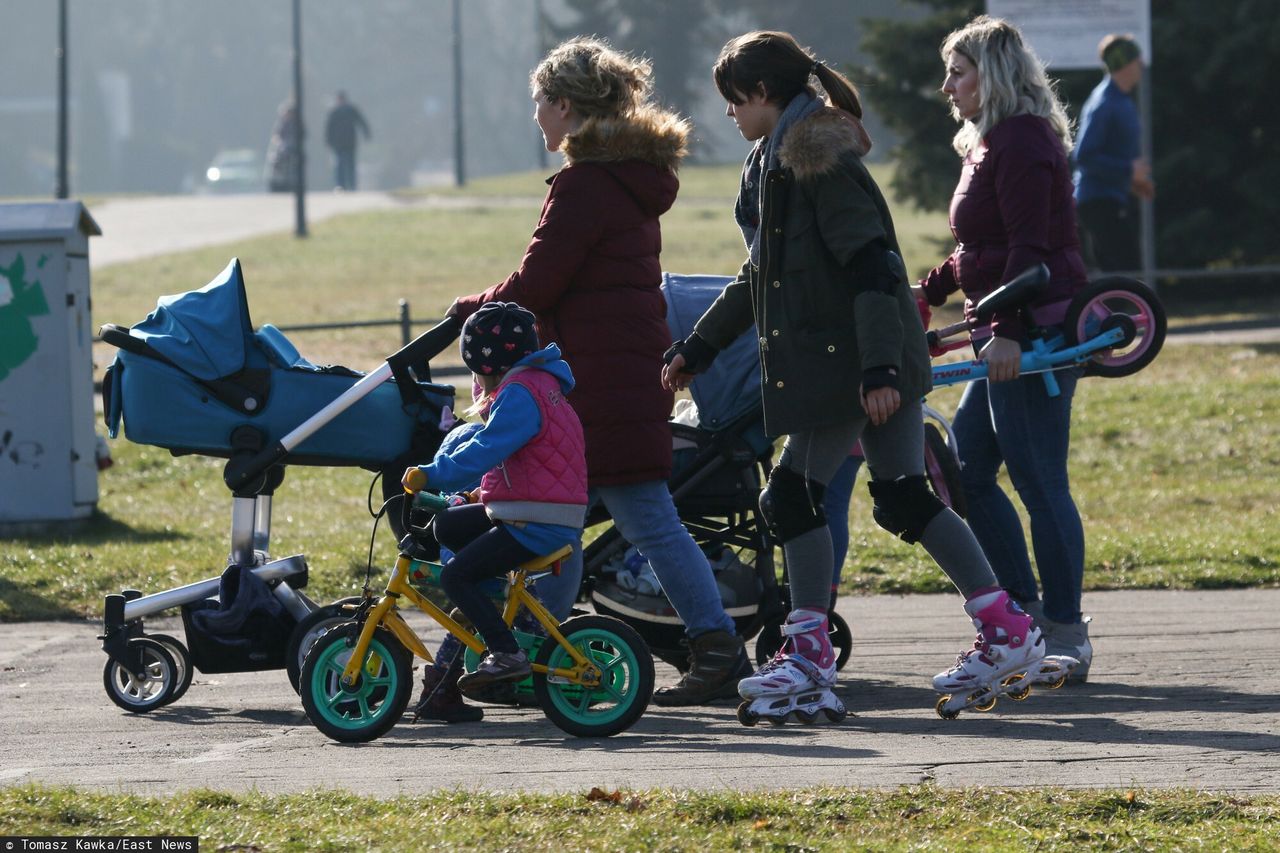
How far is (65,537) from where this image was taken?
32.5ft

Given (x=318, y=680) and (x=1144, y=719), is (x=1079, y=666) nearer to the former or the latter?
(x=1144, y=719)

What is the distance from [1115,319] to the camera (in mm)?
6160

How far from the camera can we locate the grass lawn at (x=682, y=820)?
4.13 m

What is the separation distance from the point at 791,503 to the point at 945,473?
3.49ft

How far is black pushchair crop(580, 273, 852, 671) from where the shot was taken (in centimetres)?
638

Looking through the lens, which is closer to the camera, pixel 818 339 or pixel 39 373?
pixel 818 339

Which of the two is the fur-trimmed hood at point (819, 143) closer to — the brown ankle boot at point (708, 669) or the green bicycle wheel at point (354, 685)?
the brown ankle boot at point (708, 669)

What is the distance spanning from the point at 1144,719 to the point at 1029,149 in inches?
67.6

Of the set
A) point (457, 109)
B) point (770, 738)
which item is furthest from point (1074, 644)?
point (457, 109)

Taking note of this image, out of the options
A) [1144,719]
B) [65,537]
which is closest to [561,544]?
[1144,719]

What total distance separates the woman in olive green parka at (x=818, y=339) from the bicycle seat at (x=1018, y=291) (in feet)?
1.84

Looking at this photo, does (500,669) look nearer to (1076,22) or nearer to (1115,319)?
(1115,319)

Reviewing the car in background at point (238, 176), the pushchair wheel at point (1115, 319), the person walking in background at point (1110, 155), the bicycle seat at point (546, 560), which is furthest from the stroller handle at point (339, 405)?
the car in background at point (238, 176)

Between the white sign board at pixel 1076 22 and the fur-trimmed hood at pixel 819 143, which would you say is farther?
the white sign board at pixel 1076 22
